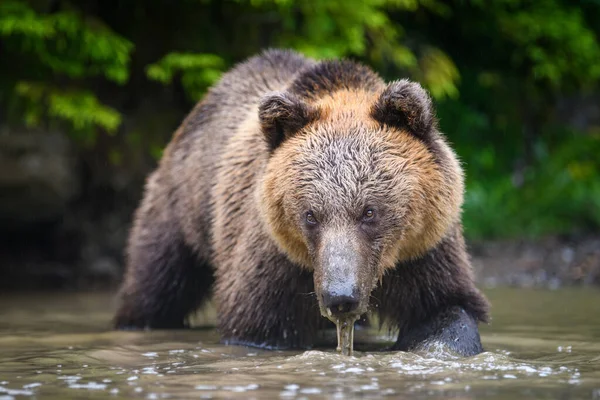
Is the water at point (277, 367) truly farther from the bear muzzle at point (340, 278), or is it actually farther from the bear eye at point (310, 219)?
Result: the bear eye at point (310, 219)

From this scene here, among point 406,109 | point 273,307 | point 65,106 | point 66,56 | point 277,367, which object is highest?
point 66,56

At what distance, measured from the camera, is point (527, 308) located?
27.6ft

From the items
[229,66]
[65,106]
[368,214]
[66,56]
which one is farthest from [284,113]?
[229,66]

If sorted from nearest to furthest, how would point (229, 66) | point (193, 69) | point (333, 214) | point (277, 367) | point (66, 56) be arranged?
1. point (277, 367)
2. point (333, 214)
3. point (66, 56)
4. point (193, 69)
5. point (229, 66)

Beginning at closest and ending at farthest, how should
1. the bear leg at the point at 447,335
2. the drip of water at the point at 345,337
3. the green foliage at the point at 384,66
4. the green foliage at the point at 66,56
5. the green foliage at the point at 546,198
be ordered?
the drip of water at the point at 345,337, the bear leg at the point at 447,335, the green foliage at the point at 66,56, the green foliage at the point at 384,66, the green foliage at the point at 546,198

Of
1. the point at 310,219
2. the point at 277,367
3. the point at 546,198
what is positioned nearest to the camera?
the point at 277,367

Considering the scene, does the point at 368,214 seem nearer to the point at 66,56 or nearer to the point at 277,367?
the point at 277,367

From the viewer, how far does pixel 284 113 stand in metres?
5.61

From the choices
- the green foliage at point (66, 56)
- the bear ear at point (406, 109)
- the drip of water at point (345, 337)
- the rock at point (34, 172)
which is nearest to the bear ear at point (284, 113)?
the bear ear at point (406, 109)

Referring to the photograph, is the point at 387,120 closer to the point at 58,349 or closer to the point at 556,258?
the point at 58,349

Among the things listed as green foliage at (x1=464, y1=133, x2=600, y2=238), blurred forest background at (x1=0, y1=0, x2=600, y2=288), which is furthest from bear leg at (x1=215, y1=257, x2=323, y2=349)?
green foliage at (x1=464, y1=133, x2=600, y2=238)

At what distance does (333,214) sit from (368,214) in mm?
196

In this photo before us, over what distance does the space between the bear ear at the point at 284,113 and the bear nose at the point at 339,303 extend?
49.1 inches

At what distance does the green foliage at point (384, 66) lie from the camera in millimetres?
9414
